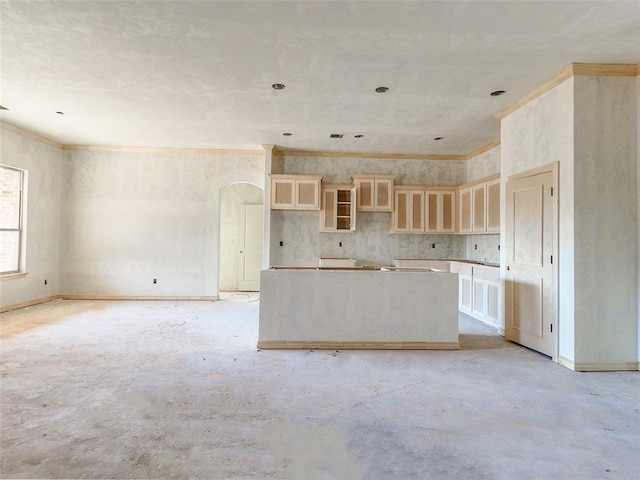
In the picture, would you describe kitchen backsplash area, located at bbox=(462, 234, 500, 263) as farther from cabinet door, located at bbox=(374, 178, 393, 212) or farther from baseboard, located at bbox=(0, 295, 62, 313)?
baseboard, located at bbox=(0, 295, 62, 313)

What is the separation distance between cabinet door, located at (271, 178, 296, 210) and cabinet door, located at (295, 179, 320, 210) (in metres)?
0.09

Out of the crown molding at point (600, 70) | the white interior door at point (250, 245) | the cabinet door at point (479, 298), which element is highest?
the crown molding at point (600, 70)

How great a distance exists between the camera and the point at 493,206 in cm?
568

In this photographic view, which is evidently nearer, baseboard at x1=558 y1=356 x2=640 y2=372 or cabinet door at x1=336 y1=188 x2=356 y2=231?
baseboard at x1=558 y1=356 x2=640 y2=372

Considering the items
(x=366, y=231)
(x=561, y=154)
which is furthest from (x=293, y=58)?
(x=366, y=231)

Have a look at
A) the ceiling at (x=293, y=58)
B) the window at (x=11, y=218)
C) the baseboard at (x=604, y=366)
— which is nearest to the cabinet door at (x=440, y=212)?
the ceiling at (x=293, y=58)

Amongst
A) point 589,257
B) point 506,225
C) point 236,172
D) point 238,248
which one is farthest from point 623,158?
point 238,248

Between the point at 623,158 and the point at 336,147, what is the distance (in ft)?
14.2

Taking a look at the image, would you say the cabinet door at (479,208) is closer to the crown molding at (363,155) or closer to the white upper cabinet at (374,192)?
the crown molding at (363,155)

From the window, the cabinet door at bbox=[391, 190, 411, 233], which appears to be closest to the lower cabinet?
the cabinet door at bbox=[391, 190, 411, 233]

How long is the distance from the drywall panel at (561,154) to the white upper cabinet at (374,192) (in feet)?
9.23

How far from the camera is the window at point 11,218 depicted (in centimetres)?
566

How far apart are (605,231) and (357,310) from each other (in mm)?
2593

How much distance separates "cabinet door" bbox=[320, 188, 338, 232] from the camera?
674cm
